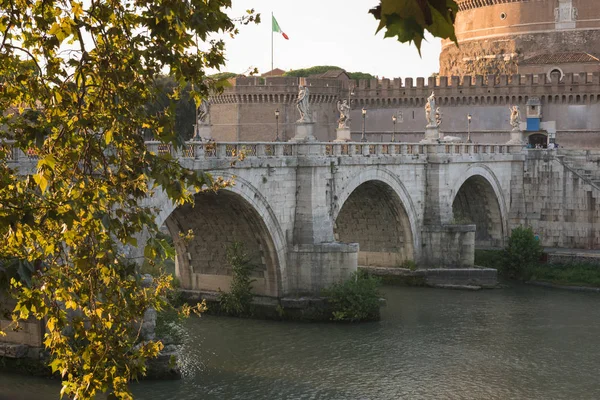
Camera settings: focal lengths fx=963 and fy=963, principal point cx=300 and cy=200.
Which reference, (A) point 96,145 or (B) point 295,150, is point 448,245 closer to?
(B) point 295,150

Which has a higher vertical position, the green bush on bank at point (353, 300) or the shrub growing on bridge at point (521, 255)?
the shrub growing on bridge at point (521, 255)

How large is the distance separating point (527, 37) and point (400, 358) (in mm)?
32032

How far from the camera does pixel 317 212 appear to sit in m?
21.4

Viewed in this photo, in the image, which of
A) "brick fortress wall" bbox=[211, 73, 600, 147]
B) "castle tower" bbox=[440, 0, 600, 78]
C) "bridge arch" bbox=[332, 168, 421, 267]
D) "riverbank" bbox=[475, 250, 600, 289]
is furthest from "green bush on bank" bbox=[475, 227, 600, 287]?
"castle tower" bbox=[440, 0, 600, 78]

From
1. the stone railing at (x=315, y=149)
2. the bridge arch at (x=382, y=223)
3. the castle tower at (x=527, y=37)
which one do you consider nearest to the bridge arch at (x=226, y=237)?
the stone railing at (x=315, y=149)

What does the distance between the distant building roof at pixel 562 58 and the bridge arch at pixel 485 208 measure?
1446 cm

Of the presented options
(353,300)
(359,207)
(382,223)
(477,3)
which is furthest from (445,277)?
(477,3)

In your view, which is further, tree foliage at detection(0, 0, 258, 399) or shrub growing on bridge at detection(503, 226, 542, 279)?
shrub growing on bridge at detection(503, 226, 542, 279)

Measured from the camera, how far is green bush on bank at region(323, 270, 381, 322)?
66.8 feet

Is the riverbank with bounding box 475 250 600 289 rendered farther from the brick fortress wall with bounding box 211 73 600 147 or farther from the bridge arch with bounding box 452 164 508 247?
the brick fortress wall with bounding box 211 73 600 147

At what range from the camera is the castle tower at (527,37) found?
44250 millimetres

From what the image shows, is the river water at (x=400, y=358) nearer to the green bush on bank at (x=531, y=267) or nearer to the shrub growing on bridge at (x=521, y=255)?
the green bush on bank at (x=531, y=267)

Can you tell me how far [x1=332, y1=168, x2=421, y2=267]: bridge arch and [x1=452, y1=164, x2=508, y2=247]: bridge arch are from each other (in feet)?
16.4

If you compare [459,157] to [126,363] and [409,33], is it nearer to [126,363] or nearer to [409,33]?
[126,363]
